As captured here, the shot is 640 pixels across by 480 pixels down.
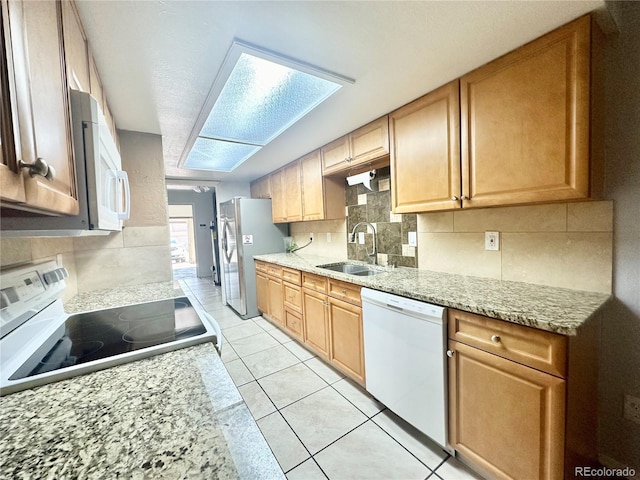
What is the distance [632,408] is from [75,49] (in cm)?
282

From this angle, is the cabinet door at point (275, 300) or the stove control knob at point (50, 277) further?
the cabinet door at point (275, 300)

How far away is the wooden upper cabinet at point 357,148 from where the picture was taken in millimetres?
2002

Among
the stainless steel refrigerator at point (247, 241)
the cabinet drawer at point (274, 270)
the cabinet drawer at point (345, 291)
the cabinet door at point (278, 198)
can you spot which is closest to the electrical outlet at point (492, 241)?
the cabinet drawer at point (345, 291)

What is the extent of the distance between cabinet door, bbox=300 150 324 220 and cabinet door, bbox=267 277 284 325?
0.89 meters

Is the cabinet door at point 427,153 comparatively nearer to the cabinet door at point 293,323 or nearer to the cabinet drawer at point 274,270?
the cabinet door at point 293,323

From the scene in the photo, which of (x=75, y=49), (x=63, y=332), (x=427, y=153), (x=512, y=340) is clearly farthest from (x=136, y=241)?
(x=512, y=340)

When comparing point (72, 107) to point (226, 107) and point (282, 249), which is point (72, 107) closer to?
point (226, 107)

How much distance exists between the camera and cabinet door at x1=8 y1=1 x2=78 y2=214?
50cm

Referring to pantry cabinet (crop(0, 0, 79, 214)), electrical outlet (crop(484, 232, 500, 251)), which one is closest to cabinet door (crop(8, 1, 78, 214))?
pantry cabinet (crop(0, 0, 79, 214))

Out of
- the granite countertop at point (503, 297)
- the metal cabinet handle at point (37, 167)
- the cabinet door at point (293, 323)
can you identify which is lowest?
the cabinet door at point (293, 323)

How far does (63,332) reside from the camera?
43.3 inches

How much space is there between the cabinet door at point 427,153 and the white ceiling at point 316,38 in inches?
4.7

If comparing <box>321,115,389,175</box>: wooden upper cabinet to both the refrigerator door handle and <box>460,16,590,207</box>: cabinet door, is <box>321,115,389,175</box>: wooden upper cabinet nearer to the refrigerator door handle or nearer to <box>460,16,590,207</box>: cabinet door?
<box>460,16,590,207</box>: cabinet door

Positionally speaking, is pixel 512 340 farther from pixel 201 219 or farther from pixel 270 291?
pixel 201 219
